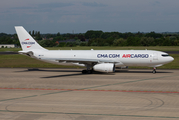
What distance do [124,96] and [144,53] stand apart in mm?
18108

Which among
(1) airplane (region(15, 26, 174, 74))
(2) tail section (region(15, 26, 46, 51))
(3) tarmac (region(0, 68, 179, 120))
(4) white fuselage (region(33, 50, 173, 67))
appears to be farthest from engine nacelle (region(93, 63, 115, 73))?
(2) tail section (region(15, 26, 46, 51))

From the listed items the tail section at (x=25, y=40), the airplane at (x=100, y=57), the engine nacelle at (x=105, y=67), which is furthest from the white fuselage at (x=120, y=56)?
the engine nacelle at (x=105, y=67)

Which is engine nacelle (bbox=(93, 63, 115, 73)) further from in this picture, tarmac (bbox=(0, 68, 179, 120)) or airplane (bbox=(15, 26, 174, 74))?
tarmac (bbox=(0, 68, 179, 120))

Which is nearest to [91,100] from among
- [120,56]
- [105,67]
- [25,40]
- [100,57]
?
[105,67]

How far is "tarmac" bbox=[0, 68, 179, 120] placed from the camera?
18.6m

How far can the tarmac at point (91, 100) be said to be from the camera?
18562 millimetres

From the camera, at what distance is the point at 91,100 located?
76.0ft

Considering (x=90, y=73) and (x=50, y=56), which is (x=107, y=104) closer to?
(x=90, y=73)

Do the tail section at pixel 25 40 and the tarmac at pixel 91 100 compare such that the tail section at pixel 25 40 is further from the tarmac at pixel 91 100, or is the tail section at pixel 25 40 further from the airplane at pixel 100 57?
the tarmac at pixel 91 100

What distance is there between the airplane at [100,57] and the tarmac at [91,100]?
773 cm

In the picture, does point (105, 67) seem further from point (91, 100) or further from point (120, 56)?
point (91, 100)

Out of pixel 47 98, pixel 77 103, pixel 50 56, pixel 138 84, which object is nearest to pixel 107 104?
pixel 77 103

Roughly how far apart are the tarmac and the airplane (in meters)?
7.73

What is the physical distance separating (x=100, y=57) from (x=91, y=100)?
66.0 ft
